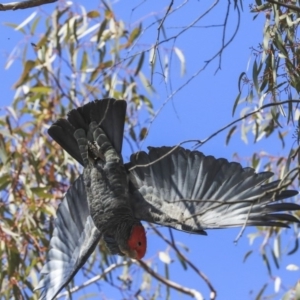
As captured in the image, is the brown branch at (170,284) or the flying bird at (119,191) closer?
the flying bird at (119,191)

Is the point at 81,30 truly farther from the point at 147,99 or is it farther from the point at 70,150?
the point at 70,150

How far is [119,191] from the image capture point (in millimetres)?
4023

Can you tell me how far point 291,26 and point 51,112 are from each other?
2700mm

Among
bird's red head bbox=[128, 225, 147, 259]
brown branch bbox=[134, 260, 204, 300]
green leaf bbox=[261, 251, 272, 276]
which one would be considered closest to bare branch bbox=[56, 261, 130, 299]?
brown branch bbox=[134, 260, 204, 300]

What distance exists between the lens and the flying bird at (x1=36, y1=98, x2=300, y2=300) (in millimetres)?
3648

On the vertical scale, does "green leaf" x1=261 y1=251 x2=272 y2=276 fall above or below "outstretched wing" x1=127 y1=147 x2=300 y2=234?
above

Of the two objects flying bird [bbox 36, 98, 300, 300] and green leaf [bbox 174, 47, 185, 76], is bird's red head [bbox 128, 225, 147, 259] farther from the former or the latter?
green leaf [bbox 174, 47, 185, 76]

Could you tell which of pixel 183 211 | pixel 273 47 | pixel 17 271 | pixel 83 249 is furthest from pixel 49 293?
pixel 273 47

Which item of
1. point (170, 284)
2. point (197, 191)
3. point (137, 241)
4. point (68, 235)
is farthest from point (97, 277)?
point (197, 191)

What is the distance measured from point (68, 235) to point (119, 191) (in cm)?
58

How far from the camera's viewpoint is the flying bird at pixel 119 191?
12.0 feet

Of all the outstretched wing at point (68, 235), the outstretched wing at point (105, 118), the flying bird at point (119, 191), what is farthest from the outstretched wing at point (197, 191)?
the outstretched wing at point (68, 235)

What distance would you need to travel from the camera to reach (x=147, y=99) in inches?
219

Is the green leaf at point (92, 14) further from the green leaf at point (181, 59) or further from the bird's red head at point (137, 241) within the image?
the bird's red head at point (137, 241)
